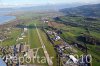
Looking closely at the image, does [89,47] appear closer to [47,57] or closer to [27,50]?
[47,57]

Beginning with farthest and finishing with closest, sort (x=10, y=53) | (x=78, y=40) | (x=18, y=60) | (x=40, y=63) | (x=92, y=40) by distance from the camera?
(x=78, y=40), (x=92, y=40), (x=10, y=53), (x=18, y=60), (x=40, y=63)

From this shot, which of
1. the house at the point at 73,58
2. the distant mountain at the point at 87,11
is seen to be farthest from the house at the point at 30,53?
the distant mountain at the point at 87,11

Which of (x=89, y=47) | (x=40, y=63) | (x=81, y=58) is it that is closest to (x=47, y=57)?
(x=40, y=63)

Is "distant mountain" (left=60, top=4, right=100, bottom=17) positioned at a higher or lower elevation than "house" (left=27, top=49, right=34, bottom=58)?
lower

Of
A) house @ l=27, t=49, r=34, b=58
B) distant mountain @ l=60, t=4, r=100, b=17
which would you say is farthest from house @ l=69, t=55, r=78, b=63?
distant mountain @ l=60, t=4, r=100, b=17

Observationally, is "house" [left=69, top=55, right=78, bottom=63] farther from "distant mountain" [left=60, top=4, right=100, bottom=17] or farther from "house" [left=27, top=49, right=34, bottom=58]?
"distant mountain" [left=60, top=4, right=100, bottom=17]

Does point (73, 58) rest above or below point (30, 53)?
above

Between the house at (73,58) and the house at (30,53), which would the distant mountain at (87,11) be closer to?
the house at (30,53)

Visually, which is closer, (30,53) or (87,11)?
(30,53)

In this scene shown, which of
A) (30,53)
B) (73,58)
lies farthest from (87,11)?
(73,58)

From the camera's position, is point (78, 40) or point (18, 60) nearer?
point (18, 60)

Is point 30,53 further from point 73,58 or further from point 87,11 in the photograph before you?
point 87,11
